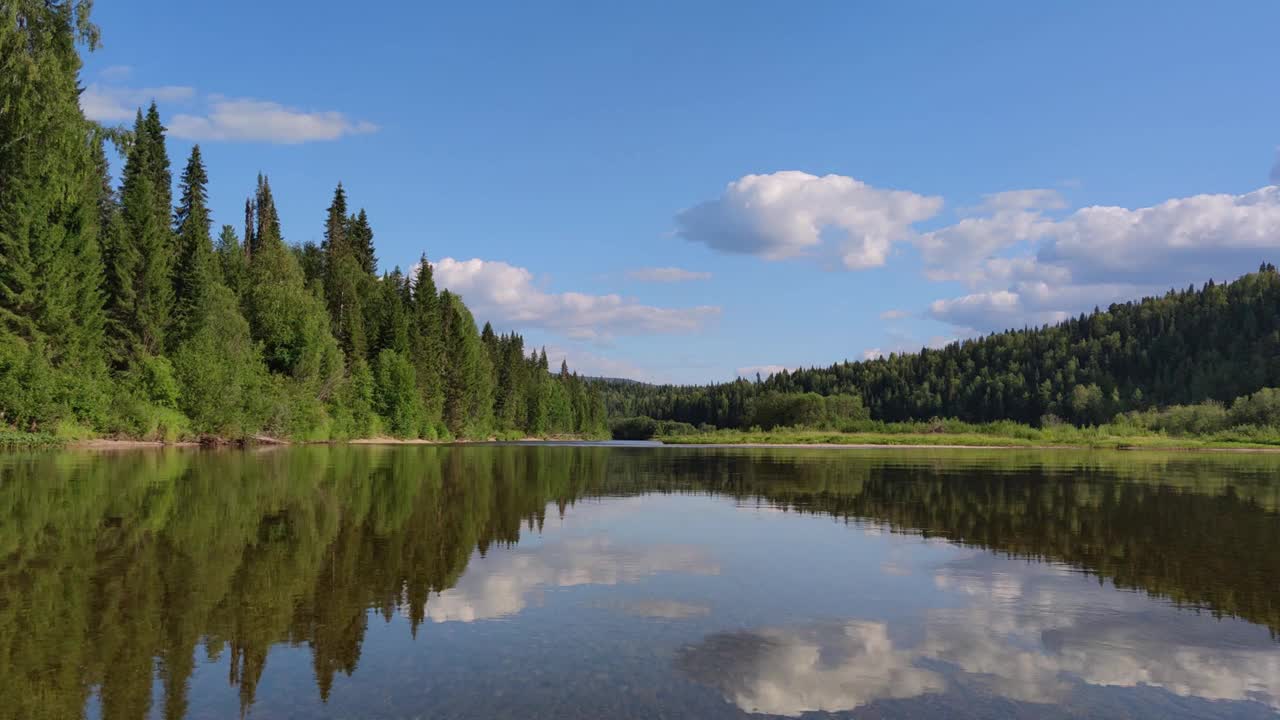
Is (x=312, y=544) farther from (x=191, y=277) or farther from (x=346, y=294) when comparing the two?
(x=346, y=294)

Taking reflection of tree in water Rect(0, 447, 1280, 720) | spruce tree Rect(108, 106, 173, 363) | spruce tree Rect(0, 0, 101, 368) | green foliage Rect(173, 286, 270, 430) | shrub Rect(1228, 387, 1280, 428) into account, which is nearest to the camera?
reflection of tree in water Rect(0, 447, 1280, 720)

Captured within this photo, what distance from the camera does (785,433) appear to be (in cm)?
12144

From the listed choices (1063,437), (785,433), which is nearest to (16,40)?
(785,433)

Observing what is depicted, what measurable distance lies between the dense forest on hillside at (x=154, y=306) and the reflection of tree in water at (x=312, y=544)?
18460mm

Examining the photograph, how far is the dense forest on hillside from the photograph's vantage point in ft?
133

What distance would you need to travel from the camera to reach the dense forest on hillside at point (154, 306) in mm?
40438

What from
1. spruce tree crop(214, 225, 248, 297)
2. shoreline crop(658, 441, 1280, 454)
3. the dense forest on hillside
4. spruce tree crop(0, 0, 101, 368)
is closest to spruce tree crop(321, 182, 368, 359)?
the dense forest on hillside

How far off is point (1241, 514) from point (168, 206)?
85.7m

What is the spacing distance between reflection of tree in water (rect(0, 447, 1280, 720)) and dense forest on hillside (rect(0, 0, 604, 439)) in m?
18.5

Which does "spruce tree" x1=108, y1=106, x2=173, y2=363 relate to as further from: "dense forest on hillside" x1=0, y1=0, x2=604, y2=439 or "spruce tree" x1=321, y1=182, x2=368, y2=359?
"spruce tree" x1=321, y1=182, x2=368, y2=359

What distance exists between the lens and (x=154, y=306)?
202 ft

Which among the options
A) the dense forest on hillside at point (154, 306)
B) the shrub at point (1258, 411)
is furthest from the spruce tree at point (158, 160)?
the shrub at point (1258, 411)

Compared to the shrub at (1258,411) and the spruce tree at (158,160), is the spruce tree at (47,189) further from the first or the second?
the shrub at (1258,411)

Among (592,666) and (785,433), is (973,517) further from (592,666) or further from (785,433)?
(785,433)
